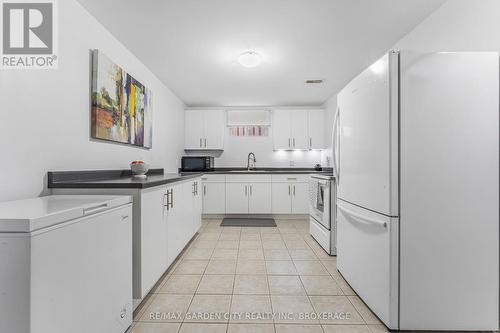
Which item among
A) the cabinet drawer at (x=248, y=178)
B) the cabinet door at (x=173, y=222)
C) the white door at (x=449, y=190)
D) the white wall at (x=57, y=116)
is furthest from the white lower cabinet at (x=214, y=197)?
the white door at (x=449, y=190)

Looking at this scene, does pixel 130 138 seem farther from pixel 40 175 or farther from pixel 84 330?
pixel 84 330

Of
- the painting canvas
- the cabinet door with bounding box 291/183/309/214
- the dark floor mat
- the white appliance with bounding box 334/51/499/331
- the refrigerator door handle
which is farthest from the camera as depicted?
the cabinet door with bounding box 291/183/309/214

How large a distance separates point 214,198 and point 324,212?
233cm

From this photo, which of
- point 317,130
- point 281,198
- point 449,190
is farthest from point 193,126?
point 449,190

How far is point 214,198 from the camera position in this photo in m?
4.58

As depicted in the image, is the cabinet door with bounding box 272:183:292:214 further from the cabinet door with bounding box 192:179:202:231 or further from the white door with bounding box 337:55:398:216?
the white door with bounding box 337:55:398:216

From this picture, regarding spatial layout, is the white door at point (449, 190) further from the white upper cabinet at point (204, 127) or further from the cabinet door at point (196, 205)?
the white upper cabinet at point (204, 127)

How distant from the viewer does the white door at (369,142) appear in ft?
4.57

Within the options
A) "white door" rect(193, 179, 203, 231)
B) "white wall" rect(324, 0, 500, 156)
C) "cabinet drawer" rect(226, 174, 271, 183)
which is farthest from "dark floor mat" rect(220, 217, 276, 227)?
"white wall" rect(324, 0, 500, 156)

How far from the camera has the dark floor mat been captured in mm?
4125

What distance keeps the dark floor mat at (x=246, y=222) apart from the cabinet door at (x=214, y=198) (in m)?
0.26

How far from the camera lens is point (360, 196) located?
1.73m

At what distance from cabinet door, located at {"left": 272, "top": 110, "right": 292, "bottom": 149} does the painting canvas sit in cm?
263

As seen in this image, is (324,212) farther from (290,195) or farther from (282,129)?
(282,129)
